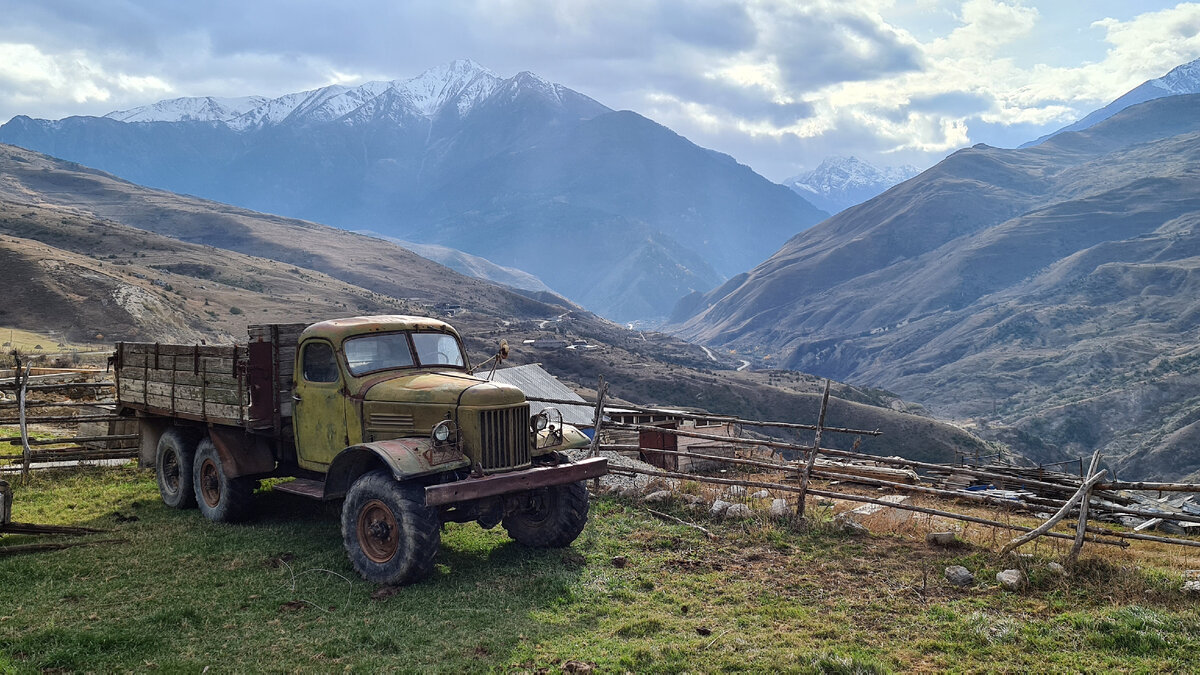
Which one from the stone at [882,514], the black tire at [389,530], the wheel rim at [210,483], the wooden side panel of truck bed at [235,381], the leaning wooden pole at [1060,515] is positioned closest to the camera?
the black tire at [389,530]

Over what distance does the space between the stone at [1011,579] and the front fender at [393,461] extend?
5526mm

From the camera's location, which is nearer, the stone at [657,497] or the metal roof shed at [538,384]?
the stone at [657,497]

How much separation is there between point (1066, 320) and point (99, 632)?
137 meters

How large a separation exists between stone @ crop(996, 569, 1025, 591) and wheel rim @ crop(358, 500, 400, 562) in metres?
6.09

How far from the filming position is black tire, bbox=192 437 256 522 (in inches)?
353

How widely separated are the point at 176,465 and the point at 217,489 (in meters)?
1.27

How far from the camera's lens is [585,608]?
6.64m

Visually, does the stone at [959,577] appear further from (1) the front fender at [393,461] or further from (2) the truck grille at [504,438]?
(1) the front fender at [393,461]

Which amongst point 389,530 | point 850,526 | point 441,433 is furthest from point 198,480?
point 850,526

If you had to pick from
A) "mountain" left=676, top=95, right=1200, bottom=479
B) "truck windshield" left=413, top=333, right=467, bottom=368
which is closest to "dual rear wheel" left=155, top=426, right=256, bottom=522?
"truck windshield" left=413, top=333, right=467, bottom=368

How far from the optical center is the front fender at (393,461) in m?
6.86

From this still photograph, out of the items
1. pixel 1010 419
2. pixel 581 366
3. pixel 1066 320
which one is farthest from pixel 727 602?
pixel 1066 320

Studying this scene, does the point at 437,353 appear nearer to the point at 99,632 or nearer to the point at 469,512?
the point at 469,512

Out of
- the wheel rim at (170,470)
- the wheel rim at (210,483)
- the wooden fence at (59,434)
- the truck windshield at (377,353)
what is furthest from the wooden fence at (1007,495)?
the wooden fence at (59,434)
